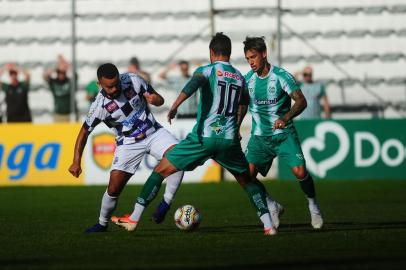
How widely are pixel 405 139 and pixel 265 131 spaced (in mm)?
10056

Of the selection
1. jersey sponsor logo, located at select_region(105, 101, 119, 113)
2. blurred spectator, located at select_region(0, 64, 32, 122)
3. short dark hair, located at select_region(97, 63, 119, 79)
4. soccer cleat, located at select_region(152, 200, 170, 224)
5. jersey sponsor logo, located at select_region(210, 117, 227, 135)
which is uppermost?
short dark hair, located at select_region(97, 63, 119, 79)

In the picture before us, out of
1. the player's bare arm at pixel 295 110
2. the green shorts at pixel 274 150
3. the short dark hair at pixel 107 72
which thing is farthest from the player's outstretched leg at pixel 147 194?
the green shorts at pixel 274 150

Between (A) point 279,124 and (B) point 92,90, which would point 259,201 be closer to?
(A) point 279,124

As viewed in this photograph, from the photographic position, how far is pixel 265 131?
14062 mm

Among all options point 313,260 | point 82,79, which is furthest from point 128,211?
point 82,79

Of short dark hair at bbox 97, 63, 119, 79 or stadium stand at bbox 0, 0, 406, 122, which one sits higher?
short dark hair at bbox 97, 63, 119, 79

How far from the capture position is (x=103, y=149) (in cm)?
2358

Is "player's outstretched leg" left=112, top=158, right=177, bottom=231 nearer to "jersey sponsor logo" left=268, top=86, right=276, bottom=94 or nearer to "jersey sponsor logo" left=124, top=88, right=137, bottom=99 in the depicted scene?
"jersey sponsor logo" left=124, top=88, right=137, bottom=99

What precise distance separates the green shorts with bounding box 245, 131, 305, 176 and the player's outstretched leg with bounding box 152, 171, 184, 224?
0.99 meters

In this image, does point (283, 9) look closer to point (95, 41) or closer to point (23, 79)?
point (95, 41)

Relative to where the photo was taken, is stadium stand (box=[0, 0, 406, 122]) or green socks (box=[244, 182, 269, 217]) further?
stadium stand (box=[0, 0, 406, 122])

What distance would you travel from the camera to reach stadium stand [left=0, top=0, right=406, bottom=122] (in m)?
25.9

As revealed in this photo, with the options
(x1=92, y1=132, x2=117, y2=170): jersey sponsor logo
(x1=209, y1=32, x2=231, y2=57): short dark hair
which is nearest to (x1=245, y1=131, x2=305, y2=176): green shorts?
(x1=209, y1=32, x2=231, y2=57): short dark hair

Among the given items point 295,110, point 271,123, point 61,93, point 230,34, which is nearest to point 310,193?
point 271,123
